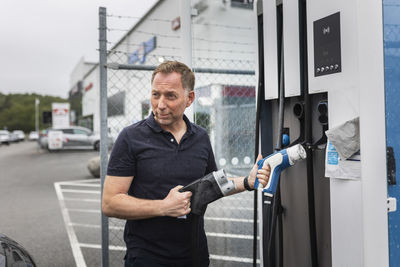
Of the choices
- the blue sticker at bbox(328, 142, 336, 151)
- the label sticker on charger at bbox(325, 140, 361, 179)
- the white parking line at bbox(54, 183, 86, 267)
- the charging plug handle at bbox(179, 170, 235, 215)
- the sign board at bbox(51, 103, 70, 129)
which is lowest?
the white parking line at bbox(54, 183, 86, 267)

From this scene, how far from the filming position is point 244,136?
3.98m

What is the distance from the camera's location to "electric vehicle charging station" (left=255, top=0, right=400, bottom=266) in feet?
5.48

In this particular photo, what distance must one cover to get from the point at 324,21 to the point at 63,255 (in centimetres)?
433

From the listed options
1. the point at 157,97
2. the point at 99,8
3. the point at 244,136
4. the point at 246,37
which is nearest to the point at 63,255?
the point at 244,136

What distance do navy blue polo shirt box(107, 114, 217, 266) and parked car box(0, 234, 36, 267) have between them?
787mm

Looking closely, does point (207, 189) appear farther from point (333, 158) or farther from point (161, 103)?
point (333, 158)

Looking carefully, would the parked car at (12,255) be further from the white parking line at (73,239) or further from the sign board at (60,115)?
the sign board at (60,115)

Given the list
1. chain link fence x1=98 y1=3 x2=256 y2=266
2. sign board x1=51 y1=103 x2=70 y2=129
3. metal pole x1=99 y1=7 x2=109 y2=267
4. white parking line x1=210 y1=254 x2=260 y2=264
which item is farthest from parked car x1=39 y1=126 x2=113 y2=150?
metal pole x1=99 y1=7 x2=109 y2=267

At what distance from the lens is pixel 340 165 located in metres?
1.78

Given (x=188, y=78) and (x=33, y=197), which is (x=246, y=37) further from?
(x=188, y=78)

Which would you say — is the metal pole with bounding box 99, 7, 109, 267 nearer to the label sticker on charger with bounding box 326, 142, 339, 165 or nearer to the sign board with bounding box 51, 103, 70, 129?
the label sticker on charger with bounding box 326, 142, 339, 165

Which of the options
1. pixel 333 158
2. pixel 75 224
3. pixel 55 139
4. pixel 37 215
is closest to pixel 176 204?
pixel 333 158

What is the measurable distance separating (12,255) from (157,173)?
3.77 feet

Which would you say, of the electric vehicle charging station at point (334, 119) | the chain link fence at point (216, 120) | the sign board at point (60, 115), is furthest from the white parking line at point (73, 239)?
the sign board at point (60, 115)
